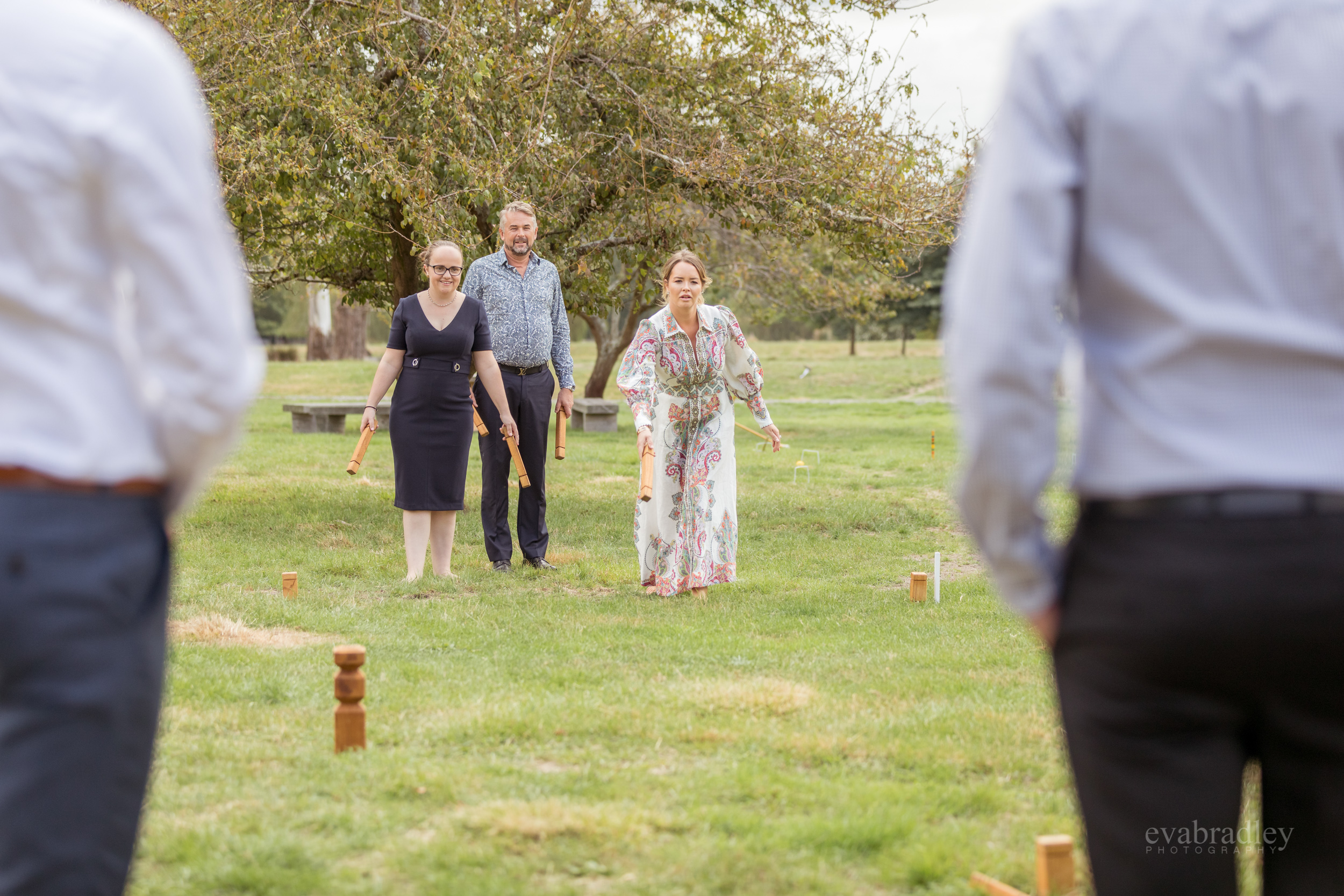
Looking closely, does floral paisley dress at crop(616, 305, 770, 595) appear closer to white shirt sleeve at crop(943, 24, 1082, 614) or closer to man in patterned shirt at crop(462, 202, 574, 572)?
man in patterned shirt at crop(462, 202, 574, 572)

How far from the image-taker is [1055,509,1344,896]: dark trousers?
1588mm

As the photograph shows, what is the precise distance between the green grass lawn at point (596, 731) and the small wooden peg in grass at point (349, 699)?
0.07 meters

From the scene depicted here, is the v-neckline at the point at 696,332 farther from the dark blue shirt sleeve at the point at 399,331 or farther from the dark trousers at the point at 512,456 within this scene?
the dark blue shirt sleeve at the point at 399,331

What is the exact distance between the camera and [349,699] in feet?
15.1

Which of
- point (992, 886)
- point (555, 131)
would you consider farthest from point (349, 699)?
point (555, 131)

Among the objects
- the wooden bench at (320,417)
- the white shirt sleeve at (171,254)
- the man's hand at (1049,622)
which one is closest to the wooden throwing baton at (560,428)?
the white shirt sleeve at (171,254)

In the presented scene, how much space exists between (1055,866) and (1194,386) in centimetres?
200

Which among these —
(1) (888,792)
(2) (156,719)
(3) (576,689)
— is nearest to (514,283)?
(3) (576,689)

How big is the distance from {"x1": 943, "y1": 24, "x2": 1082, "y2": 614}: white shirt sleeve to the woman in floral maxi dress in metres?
6.25

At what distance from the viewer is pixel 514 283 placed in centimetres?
899

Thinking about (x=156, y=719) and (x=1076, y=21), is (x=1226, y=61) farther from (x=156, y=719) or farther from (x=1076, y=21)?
(x=156, y=719)

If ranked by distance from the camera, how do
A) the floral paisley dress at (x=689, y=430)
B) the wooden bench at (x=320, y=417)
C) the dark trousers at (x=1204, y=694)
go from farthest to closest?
the wooden bench at (x=320, y=417) → the floral paisley dress at (x=689, y=430) → the dark trousers at (x=1204, y=694)

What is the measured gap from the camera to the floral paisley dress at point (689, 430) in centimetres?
813

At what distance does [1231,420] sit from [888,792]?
9.56 feet
